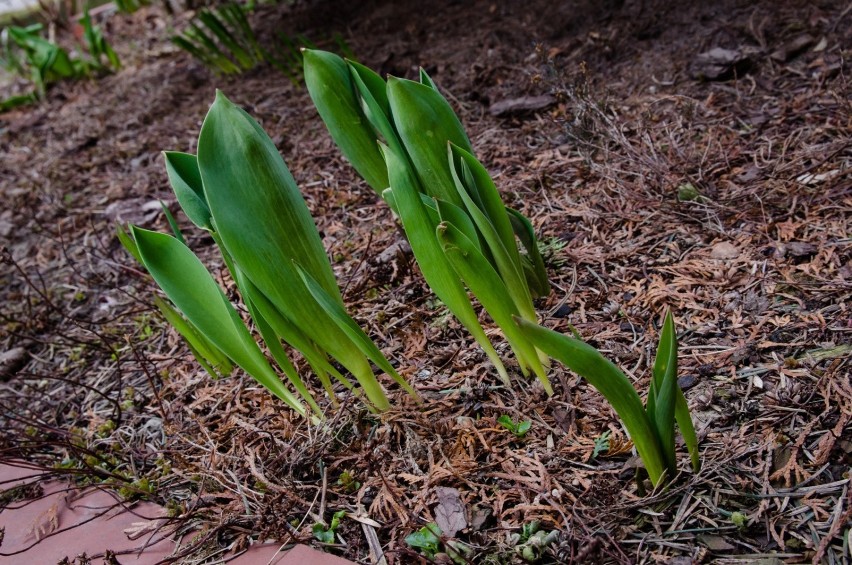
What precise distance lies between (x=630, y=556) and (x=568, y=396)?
37cm

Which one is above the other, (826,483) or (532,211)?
(532,211)

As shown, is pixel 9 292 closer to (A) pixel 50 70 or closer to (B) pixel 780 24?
(A) pixel 50 70

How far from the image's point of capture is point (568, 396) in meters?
1.40

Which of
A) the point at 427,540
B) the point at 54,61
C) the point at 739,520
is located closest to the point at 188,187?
the point at 427,540

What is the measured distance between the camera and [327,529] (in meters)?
1.31

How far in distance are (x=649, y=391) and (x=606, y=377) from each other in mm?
97

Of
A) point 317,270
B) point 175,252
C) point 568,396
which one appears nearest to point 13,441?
point 175,252

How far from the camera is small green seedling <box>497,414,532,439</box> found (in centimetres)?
137

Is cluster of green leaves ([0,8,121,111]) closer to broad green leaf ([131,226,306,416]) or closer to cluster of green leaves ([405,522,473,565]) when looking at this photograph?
broad green leaf ([131,226,306,416])

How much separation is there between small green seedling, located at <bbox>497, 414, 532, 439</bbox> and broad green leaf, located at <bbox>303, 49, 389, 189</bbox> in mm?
713

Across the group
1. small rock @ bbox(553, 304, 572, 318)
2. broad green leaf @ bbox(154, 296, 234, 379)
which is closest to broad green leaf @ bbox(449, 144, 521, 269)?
small rock @ bbox(553, 304, 572, 318)

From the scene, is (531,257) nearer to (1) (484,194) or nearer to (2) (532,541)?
(1) (484,194)

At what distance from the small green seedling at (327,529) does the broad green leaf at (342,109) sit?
85 cm

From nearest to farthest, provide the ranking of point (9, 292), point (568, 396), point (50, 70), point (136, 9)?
point (568, 396) < point (9, 292) < point (50, 70) < point (136, 9)
